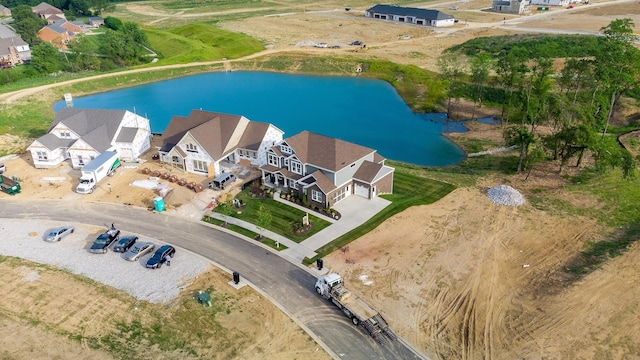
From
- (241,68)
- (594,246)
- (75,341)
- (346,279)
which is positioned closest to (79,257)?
(75,341)

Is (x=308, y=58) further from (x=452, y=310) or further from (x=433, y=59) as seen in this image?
(x=452, y=310)

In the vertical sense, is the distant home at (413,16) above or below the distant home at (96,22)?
above

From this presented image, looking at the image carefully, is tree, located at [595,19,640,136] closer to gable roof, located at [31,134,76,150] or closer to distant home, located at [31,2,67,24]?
gable roof, located at [31,134,76,150]

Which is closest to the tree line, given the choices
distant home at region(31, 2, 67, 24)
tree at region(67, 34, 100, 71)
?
tree at region(67, 34, 100, 71)

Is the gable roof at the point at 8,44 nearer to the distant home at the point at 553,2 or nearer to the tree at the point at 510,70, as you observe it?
the tree at the point at 510,70

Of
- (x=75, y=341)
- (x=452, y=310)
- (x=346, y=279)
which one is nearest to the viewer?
(x=75, y=341)

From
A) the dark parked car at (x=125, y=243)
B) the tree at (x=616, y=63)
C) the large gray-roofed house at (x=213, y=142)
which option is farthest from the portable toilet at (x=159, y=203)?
the tree at (x=616, y=63)
